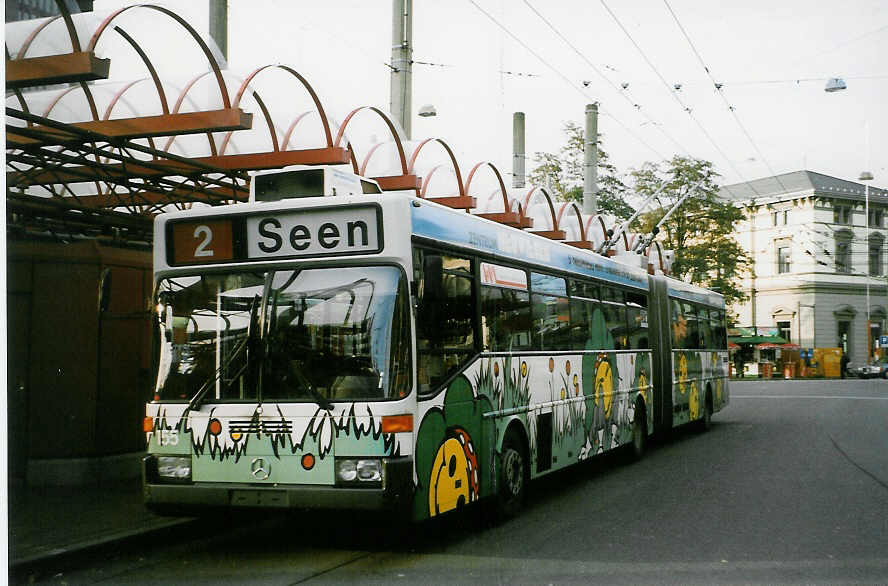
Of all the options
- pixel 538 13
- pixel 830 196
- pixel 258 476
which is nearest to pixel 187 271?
pixel 258 476

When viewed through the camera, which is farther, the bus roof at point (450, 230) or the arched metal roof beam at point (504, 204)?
the arched metal roof beam at point (504, 204)

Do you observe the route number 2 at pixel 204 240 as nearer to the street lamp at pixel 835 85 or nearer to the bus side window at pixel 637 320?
the bus side window at pixel 637 320

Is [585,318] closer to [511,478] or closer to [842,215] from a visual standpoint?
[511,478]

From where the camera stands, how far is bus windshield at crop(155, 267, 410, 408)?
7.62 m

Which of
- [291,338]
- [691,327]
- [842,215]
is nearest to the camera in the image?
[291,338]

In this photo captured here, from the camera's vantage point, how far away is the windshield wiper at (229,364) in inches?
310

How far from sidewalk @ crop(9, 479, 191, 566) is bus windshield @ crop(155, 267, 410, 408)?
138 centimetres

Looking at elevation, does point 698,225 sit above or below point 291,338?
above

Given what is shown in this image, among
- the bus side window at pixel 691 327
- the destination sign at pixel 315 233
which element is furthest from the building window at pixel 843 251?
the destination sign at pixel 315 233

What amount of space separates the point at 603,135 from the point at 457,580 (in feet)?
115

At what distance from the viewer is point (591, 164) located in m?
24.6

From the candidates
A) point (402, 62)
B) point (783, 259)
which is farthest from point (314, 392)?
point (783, 259)

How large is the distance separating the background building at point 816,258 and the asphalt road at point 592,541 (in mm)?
16083

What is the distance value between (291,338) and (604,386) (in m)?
6.47
